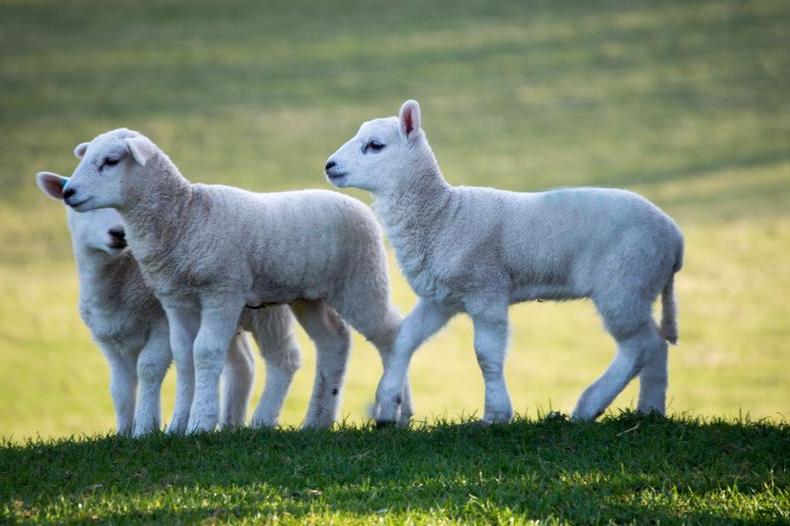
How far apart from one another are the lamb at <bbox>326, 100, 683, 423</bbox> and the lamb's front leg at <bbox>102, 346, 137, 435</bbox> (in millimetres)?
2085

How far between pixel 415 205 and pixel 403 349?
3.24ft

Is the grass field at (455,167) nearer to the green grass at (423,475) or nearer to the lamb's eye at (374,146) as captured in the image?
the green grass at (423,475)

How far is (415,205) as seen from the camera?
844 centimetres

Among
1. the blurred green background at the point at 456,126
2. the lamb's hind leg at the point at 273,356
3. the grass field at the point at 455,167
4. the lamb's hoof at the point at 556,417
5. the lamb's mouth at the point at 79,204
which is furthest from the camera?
the blurred green background at the point at 456,126

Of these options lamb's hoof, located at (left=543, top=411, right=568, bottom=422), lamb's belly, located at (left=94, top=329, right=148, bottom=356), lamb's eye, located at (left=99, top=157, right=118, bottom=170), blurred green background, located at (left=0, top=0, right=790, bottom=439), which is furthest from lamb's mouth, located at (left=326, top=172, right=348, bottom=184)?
blurred green background, located at (left=0, top=0, right=790, bottom=439)

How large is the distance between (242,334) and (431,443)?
2.54 metres

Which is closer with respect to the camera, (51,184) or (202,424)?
(202,424)

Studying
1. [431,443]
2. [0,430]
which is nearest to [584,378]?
[0,430]

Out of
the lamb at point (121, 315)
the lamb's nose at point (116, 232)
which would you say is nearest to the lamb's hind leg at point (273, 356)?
the lamb at point (121, 315)

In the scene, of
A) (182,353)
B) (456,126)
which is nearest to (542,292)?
(182,353)

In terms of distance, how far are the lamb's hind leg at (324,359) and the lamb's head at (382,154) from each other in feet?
4.29

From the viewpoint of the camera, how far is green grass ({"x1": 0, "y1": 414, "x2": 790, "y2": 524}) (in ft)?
21.4

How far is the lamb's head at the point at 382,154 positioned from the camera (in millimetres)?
8320

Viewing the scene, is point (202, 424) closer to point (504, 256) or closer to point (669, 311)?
point (504, 256)
